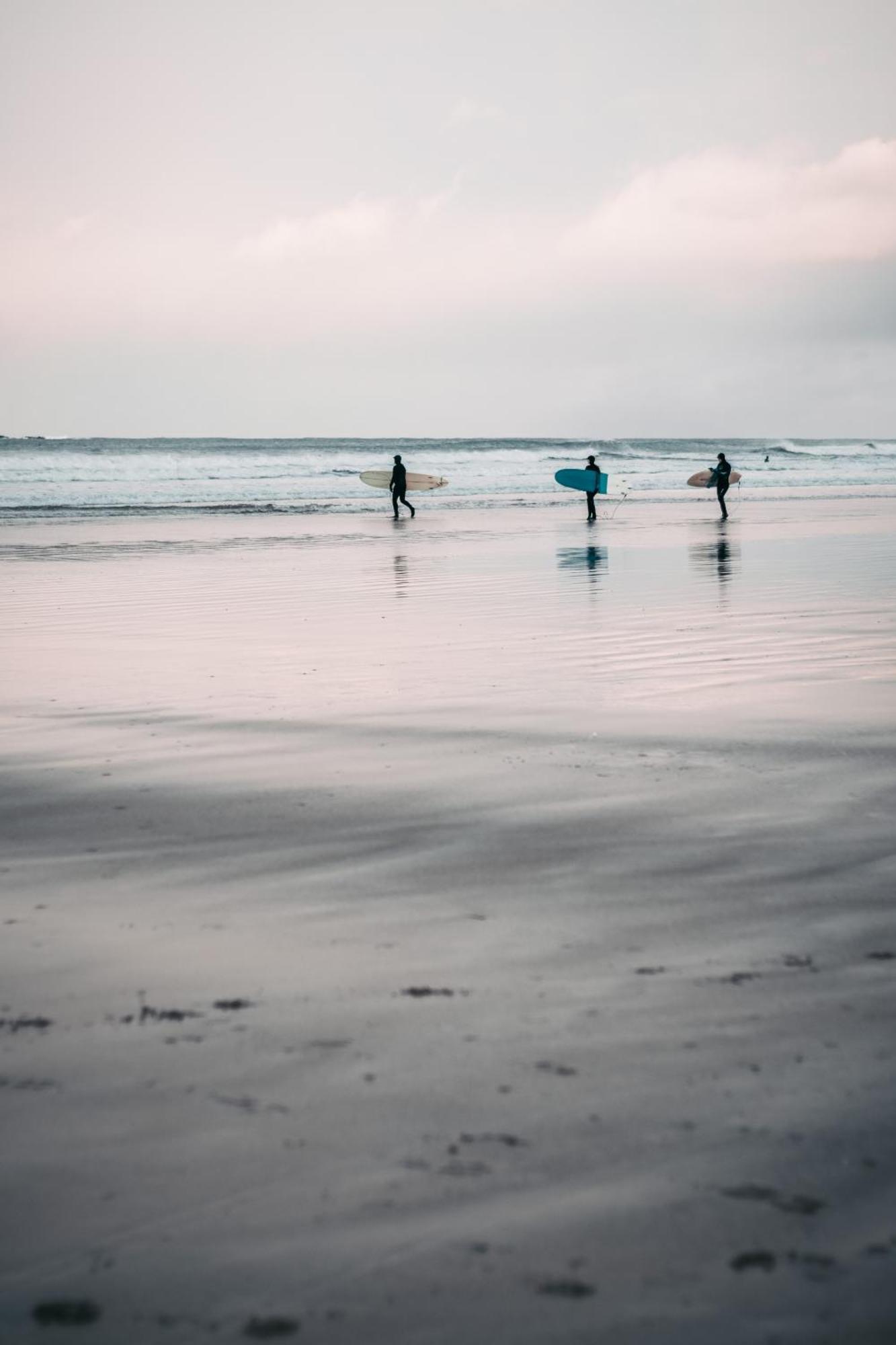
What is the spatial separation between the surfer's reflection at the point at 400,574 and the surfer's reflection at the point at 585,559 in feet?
7.42

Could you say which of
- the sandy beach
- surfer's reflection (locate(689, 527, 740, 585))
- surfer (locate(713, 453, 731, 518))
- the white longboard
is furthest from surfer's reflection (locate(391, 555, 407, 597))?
the white longboard

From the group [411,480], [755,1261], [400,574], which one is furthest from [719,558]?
[411,480]

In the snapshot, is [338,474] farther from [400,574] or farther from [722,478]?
[400,574]

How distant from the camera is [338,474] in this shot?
60500mm

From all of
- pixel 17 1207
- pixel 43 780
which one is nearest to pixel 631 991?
pixel 17 1207

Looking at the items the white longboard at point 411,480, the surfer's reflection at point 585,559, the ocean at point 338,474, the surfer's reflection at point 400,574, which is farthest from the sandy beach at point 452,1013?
the white longboard at point 411,480

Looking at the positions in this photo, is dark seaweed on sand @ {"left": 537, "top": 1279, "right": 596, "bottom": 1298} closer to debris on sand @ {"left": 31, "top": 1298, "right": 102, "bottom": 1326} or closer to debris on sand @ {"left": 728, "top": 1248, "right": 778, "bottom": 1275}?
debris on sand @ {"left": 728, "top": 1248, "right": 778, "bottom": 1275}

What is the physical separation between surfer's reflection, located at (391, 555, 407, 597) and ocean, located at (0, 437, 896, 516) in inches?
580

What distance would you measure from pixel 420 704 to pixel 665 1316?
5581 mm

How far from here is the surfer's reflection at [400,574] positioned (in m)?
14.5

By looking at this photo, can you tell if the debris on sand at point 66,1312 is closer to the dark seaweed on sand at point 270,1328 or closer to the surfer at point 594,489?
the dark seaweed on sand at point 270,1328

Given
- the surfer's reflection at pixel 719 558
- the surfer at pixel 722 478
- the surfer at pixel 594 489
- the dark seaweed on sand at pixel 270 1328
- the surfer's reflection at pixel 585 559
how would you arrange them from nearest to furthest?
the dark seaweed on sand at pixel 270 1328 → the surfer's reflection at pixel 719 558 → the surfer's reflection at pixel 585 559 → the surfer at pixel 594 489 → the surfer at pixel 722 478

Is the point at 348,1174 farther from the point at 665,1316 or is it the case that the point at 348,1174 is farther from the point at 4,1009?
the point at 4,1009

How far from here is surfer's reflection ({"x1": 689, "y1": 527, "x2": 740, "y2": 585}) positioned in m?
16.0
